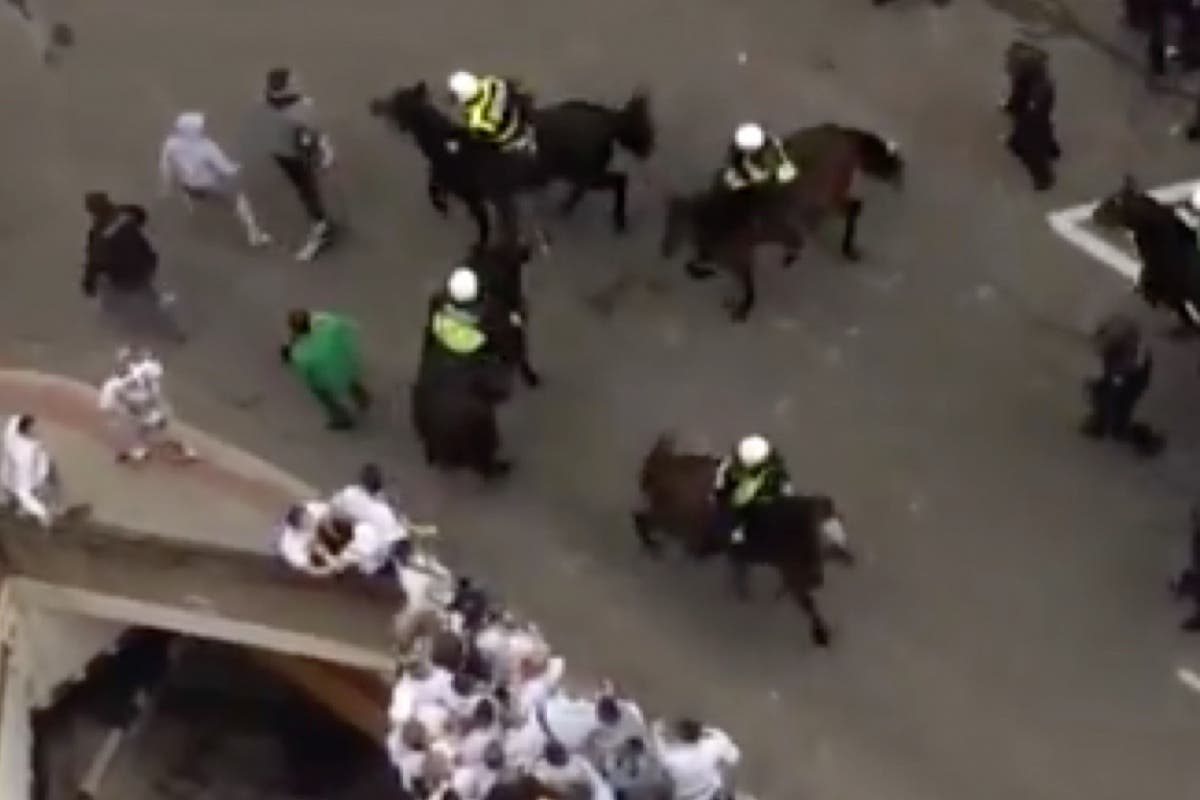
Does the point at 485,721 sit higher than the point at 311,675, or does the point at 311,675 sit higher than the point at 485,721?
the point at 485,721

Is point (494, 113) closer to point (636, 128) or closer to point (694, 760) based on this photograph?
point (636, 128)

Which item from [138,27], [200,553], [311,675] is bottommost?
[311,675]

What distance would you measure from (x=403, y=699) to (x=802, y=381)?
11.1 ft

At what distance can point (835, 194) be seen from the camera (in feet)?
47.3

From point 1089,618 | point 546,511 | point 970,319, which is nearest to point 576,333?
point 546,511

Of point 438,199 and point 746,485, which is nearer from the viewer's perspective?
point 746,485

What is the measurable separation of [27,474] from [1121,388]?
5.50 metres

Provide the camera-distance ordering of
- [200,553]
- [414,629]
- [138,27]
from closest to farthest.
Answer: [414,629]
[200,553]
[138,27]

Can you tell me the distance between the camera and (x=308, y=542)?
13.2 m

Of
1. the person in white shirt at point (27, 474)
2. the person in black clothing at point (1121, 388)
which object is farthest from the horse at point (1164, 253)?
the person in white shirt at point (27, 474)

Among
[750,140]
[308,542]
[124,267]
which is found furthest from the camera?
[124,267]

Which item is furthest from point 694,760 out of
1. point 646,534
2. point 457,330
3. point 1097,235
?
point 1097,235

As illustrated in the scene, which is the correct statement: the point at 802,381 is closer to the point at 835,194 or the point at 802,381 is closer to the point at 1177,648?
the point at 835,194

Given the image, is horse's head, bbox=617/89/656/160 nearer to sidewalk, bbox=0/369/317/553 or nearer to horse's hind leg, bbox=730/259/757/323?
horse's hind leg, bbox=730/259/757/323
